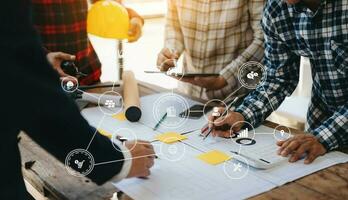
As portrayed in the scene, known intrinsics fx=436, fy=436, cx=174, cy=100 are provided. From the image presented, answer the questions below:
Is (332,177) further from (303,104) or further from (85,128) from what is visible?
(303,104)

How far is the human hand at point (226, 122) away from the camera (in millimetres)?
1171

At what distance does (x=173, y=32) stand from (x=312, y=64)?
659 mm

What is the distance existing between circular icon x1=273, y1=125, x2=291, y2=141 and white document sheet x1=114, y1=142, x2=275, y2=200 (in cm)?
23

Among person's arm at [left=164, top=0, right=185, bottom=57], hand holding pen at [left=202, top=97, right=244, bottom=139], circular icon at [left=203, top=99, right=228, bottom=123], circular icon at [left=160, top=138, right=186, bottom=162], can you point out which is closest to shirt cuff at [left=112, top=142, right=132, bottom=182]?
circular icon at [left=160, top=138, right=186, bottom=162]

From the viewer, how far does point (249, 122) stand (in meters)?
1.23

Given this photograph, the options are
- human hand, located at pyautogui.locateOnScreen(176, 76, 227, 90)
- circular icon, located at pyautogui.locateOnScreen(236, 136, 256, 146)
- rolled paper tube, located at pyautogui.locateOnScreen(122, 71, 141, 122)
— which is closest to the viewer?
circular icon, located at pyautogui.locateOnScreen(236, 136, 256, 146)

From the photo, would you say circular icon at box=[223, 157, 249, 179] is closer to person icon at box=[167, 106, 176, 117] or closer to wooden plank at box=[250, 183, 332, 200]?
wooden plank at box=[250, 183, 332, 200]

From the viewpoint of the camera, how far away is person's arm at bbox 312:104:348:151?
1.08 meters

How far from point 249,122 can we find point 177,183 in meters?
0.40

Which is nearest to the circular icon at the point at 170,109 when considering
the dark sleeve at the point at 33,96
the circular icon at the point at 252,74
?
the circular icon at the point at 252,74

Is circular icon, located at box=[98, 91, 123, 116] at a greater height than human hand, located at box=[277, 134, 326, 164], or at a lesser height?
lesser

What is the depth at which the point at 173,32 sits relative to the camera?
177 cm

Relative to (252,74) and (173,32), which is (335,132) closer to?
(252,74)

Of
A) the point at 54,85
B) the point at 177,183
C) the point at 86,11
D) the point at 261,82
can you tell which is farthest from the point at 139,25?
the point at 54,85
